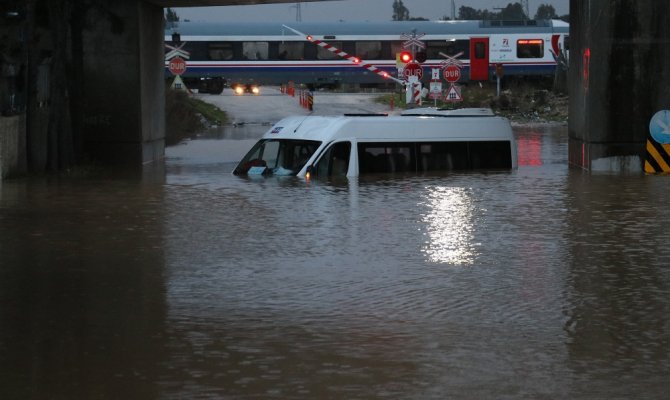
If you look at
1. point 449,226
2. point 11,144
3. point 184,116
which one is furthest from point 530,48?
point 449,226

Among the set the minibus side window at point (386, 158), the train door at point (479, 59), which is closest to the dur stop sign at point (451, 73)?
the train door at point (479, 59)

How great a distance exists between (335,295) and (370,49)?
5940 cm

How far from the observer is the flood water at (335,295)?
8445mm

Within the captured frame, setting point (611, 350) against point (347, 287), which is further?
point (347, 287)

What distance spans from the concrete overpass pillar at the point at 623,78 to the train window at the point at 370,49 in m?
43.2

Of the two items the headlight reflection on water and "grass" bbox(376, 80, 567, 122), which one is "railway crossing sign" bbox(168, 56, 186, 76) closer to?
"grass" bbox(376, 80, 567, 122)

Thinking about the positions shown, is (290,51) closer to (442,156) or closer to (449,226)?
(442,156)

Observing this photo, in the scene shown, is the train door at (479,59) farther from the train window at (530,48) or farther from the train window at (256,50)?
the train window at (256,50)

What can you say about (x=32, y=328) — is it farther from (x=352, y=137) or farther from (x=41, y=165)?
(x=41, y=165)

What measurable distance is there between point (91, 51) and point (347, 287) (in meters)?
19.0

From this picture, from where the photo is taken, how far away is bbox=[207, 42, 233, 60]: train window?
68.9m

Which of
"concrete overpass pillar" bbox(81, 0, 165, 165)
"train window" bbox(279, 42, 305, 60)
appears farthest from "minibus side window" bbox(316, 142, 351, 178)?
"train window" bbox(279, 42, 305, 60)

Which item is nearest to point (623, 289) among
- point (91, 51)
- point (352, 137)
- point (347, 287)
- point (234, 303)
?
point (347, 287)

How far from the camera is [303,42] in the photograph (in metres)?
69.4
